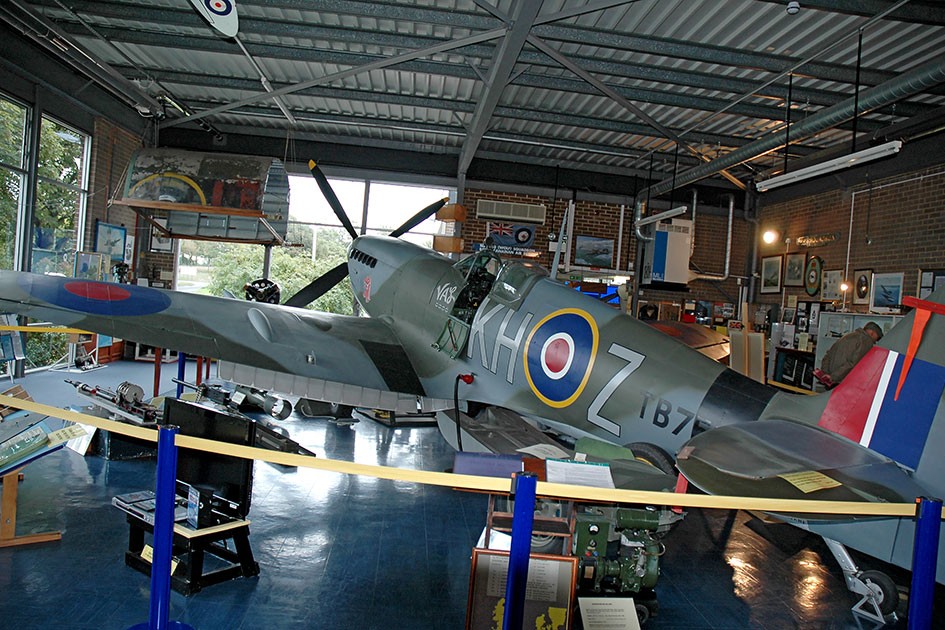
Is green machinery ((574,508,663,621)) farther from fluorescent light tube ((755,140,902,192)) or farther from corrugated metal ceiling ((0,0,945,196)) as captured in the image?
corrugated metal ceiling ((0,0,945,196))

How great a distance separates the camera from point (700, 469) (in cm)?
232

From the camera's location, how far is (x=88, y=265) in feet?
35.2

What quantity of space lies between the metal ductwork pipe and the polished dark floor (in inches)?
213

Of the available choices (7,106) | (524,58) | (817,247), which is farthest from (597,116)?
(7,106)

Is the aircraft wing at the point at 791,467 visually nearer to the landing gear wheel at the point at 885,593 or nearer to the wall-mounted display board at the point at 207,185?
the landing gear wheel at the point at 885,593

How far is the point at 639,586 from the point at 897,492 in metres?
1.48

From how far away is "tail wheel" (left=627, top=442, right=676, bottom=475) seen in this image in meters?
3.79

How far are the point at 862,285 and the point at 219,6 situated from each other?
38.4ft

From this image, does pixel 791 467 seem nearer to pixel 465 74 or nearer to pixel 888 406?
pixel 888 406

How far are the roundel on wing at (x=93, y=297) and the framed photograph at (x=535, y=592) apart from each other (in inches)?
181

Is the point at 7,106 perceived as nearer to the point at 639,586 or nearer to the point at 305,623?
the point at 305,623

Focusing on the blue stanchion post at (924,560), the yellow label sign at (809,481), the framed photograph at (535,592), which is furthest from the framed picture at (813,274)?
the framed photograph at (535,592)

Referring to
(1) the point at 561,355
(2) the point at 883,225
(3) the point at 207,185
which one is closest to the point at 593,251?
(2) the point at 883,225

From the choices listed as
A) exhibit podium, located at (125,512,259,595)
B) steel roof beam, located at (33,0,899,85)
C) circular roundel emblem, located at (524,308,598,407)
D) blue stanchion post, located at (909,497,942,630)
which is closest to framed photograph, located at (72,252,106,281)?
steel roof beam, located at (33,0,899,85)
